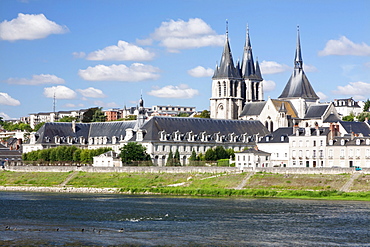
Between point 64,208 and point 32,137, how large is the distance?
7333cm

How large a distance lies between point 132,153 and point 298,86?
144 ft

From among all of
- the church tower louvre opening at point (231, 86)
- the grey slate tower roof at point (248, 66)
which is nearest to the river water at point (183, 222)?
the church tower louvre opening at point (231, 86)

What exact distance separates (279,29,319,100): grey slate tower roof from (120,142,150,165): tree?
131 feet

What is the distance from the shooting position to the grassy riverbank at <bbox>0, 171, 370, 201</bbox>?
80.0 metres

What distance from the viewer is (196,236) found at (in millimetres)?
48688

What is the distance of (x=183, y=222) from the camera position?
56156mm

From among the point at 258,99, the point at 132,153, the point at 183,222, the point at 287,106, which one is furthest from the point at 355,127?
the point at 183,222

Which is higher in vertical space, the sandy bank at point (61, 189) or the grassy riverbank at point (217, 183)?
the grassy riverbank at point (217, 183)

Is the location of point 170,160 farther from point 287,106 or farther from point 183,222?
point 183,222

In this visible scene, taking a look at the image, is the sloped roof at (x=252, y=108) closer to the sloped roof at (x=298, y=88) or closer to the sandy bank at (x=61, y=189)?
the sloped roof at (x=298, y=88)

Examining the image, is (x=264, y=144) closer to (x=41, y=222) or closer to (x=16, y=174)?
(x=16, y=174)

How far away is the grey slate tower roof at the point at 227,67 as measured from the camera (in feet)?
485

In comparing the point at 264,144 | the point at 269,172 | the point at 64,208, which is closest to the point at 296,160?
the point at 264,144

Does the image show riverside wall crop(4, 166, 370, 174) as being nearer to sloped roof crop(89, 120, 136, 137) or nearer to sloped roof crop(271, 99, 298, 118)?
sloped roof crop(89, 120, 136, 137)
